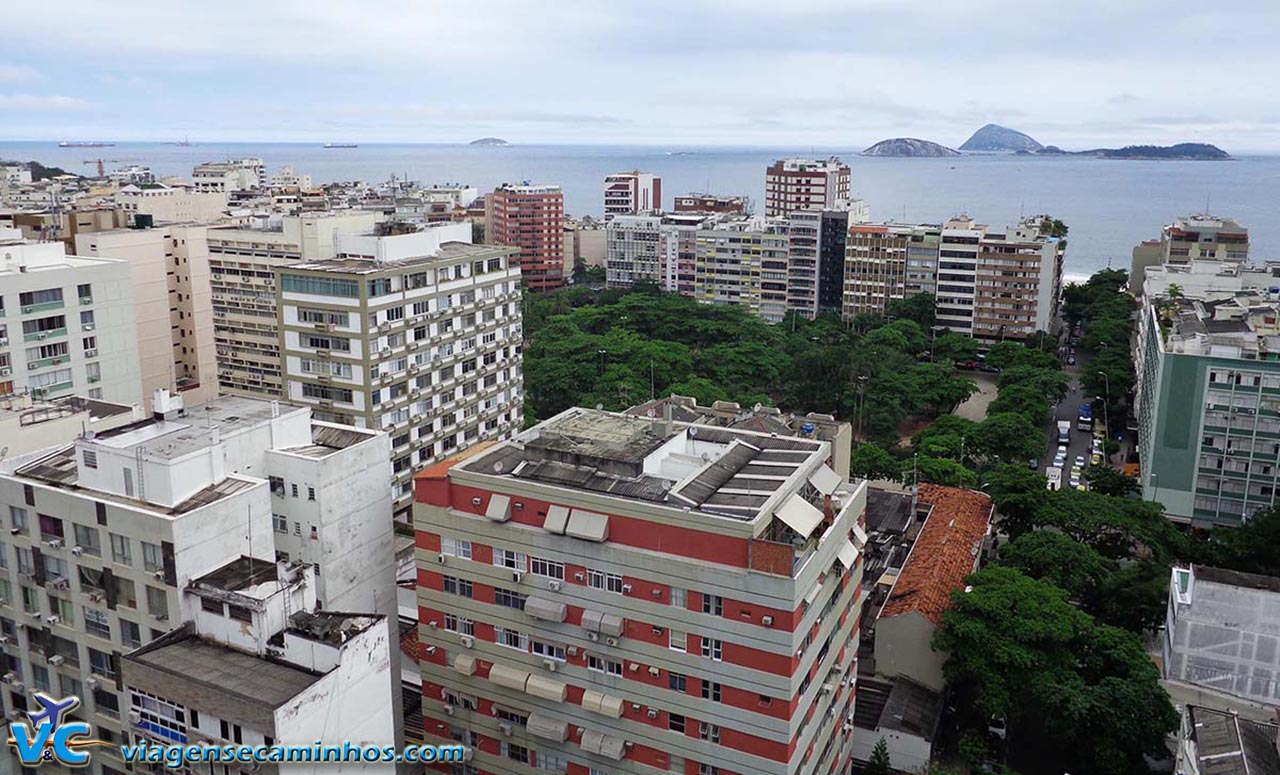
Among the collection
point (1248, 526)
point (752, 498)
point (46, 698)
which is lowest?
point (1248, 526)

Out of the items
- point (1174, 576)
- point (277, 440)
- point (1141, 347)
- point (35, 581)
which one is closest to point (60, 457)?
point (35, 581)

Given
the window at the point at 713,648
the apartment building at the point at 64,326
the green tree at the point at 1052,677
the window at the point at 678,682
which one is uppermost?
the apartment building at the point at 64,326

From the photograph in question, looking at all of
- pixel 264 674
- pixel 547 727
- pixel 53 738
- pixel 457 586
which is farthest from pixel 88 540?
pixel 547 727

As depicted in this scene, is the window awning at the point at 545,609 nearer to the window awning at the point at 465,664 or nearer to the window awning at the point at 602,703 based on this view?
the window awning at the point at 602,703

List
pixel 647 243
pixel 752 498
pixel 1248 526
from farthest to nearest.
Result: pixel 647 243 → pixel 1248 526 → pixel 752 498

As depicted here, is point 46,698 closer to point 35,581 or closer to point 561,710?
point 35,581

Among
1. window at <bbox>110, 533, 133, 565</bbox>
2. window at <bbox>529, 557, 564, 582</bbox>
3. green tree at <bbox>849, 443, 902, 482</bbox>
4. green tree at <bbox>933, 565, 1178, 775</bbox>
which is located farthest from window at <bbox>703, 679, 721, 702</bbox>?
green tree at <bbox>849, 443, 902, 482</bbox>

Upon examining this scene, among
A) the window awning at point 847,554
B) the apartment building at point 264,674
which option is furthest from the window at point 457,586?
the window awning at point 847,554
